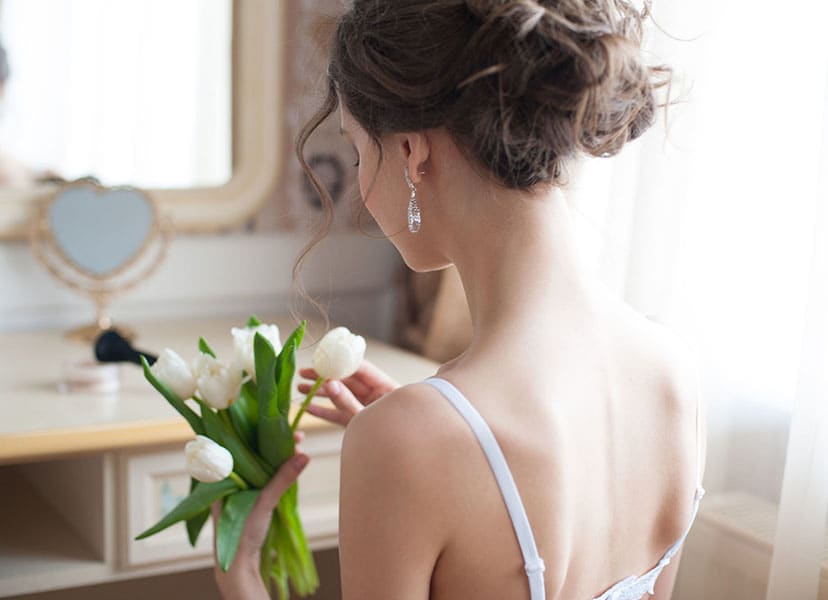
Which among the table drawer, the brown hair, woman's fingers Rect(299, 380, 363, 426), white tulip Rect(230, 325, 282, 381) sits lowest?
the table drawer

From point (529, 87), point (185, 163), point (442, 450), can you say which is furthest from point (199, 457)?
point (185, 163)

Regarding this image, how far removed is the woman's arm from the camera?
2.55ft

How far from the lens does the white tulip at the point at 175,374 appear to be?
1157 millimetres

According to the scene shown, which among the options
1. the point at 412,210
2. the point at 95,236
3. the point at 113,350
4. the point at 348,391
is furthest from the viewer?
the point at 95,236

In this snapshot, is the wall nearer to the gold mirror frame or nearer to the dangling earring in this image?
the gold mirror frame

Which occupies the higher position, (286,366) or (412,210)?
(412,210)

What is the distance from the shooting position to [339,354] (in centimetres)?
115

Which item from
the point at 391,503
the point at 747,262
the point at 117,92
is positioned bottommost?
the point at 391,503

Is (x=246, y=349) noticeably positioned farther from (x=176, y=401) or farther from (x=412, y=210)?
(x=412, y=210)

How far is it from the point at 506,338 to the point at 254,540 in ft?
1.56

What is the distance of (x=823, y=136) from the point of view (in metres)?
1.10

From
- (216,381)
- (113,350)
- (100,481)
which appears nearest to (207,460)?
(216,381)

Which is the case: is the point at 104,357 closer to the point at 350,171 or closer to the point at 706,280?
the point at 350,171

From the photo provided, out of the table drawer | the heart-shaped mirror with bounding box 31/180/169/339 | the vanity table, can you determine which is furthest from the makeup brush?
the heart-shaped mirror with bounding box 31/180/169/339
